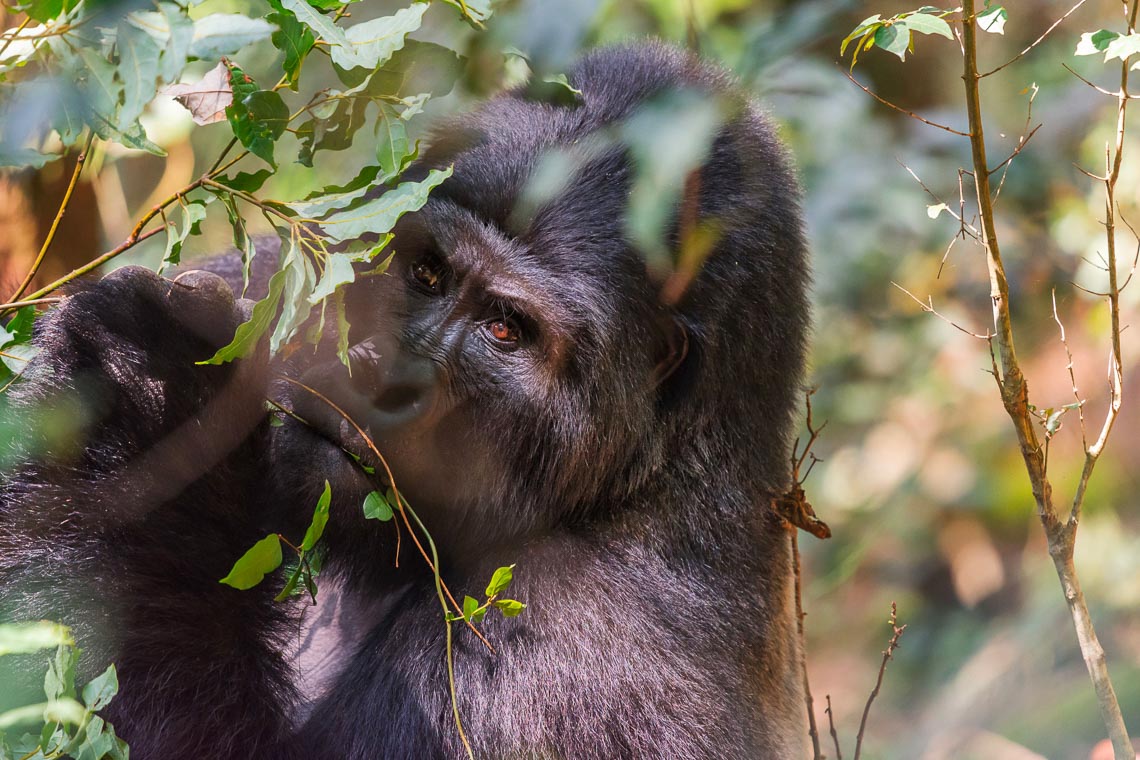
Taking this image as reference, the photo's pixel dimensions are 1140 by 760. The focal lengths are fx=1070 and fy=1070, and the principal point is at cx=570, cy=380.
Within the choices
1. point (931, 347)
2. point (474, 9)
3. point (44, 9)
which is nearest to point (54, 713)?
point (44, 9)

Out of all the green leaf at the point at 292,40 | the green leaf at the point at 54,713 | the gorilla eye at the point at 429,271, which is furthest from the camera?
the gorilla eye at the point at 429,271

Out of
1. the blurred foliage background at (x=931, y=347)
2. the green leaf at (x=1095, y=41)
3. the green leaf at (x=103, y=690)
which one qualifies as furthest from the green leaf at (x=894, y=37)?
the green leaf at (x=103, y=690)

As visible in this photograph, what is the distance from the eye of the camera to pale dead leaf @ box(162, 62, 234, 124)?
2334mm

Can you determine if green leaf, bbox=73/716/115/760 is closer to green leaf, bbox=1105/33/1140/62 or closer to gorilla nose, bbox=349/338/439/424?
gorilla nose, bbox=349/338/439/424

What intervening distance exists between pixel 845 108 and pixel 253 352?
10.7 ft

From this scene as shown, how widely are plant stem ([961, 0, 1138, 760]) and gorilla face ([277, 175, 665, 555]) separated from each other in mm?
883

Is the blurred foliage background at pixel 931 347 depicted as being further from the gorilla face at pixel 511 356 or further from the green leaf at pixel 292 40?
the green leaf at pixel 292 40

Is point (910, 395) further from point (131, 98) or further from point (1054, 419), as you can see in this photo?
point (131, 98)

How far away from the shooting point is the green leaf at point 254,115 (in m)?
2.27

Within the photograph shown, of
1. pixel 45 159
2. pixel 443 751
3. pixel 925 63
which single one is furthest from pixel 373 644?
Result: pixel 925 63

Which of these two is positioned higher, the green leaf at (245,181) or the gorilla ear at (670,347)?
the green leaf at (245,181)

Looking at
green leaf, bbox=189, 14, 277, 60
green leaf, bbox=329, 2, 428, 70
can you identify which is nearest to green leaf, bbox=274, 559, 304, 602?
green leaf, bbox=329, 2, 428, 70

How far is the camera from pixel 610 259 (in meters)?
2.86

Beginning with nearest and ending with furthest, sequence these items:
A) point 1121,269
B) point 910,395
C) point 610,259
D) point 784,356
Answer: point 610,259 → point 784,356 → point 1121,269 → point 910,395
